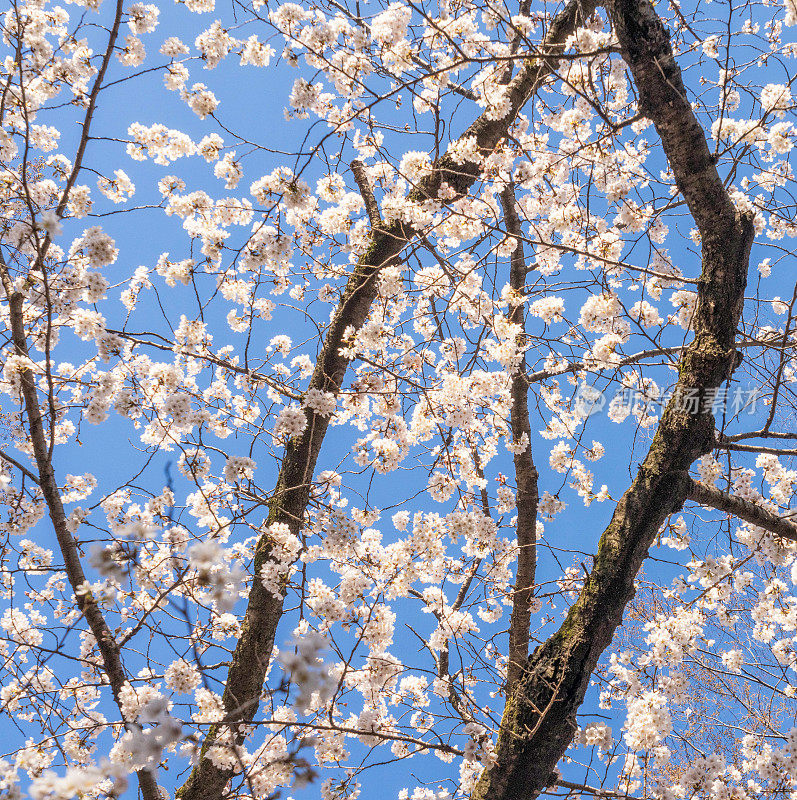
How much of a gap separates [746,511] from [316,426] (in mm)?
2516

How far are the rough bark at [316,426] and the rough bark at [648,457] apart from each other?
583 mm

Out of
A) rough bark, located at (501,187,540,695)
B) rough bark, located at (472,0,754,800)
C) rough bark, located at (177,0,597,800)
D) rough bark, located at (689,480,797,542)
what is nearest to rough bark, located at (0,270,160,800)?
rough bark, located at (177,0,597,800)

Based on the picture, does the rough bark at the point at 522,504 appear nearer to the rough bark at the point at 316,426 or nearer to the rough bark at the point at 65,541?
the rough bark at the point at 316,426

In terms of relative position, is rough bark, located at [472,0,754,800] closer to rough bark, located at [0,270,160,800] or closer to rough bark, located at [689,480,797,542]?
rough bark, located at [689,480,797,542]

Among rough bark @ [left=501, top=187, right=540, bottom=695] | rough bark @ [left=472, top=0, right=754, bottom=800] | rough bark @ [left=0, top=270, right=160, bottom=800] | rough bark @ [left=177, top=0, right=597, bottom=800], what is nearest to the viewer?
rough bark @ [left=472, top=0, right=754, bottom=800]

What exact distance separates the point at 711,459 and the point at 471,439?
1471 mm

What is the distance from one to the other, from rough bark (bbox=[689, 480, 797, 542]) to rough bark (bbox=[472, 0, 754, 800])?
0.34 meters

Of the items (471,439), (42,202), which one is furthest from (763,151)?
(42,202)

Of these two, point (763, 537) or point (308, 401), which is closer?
point (308, 401)

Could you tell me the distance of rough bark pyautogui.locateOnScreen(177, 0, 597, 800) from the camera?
2.82 m

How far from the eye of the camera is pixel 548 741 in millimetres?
2279

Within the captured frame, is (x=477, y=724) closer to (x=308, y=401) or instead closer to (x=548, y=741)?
(x=548, y=741)

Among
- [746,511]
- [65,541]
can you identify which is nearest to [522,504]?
[746,511]

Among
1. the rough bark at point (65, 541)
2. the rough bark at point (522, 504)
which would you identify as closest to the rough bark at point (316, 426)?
the rough bark at point (65, 541)
